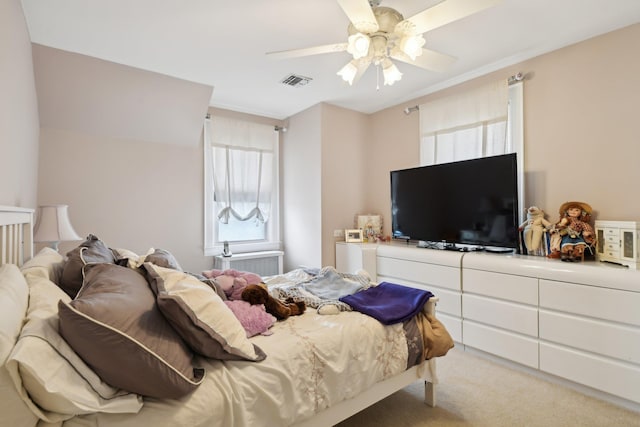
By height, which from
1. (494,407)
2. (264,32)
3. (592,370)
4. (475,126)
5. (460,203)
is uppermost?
(264,32)

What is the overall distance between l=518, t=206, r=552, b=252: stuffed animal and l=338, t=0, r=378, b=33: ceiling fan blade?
207cm

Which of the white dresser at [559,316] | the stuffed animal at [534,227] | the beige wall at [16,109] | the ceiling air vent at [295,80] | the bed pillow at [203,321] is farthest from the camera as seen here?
the ceiling air vent at [295,80]

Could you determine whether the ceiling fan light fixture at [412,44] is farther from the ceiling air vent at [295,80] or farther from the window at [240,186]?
the window at [240,186]

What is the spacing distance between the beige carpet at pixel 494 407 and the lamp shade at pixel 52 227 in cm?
252

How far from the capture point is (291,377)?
1360mm

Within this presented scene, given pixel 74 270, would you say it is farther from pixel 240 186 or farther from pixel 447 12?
pixel 240 186

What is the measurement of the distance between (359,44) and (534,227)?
2123mm

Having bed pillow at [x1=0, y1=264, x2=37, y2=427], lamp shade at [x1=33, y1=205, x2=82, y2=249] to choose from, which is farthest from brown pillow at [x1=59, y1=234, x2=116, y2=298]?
lamp shade at [x1=33, y1=205, x2=82, y2=249]

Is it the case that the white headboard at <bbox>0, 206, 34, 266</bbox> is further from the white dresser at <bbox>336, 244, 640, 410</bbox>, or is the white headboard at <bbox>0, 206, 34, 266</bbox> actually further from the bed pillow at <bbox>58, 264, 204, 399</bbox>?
the white dresser at <bbox>336, 244, 640, 410</bbox>

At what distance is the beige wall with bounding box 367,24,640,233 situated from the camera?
234cm

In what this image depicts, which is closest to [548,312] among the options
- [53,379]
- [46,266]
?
[53,379]

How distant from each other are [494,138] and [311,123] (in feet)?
7.00

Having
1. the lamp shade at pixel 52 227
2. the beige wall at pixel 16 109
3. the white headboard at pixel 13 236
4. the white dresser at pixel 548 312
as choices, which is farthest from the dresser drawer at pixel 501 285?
the lamp shade at pixel 52 227

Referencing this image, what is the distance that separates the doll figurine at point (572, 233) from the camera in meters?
2.35
